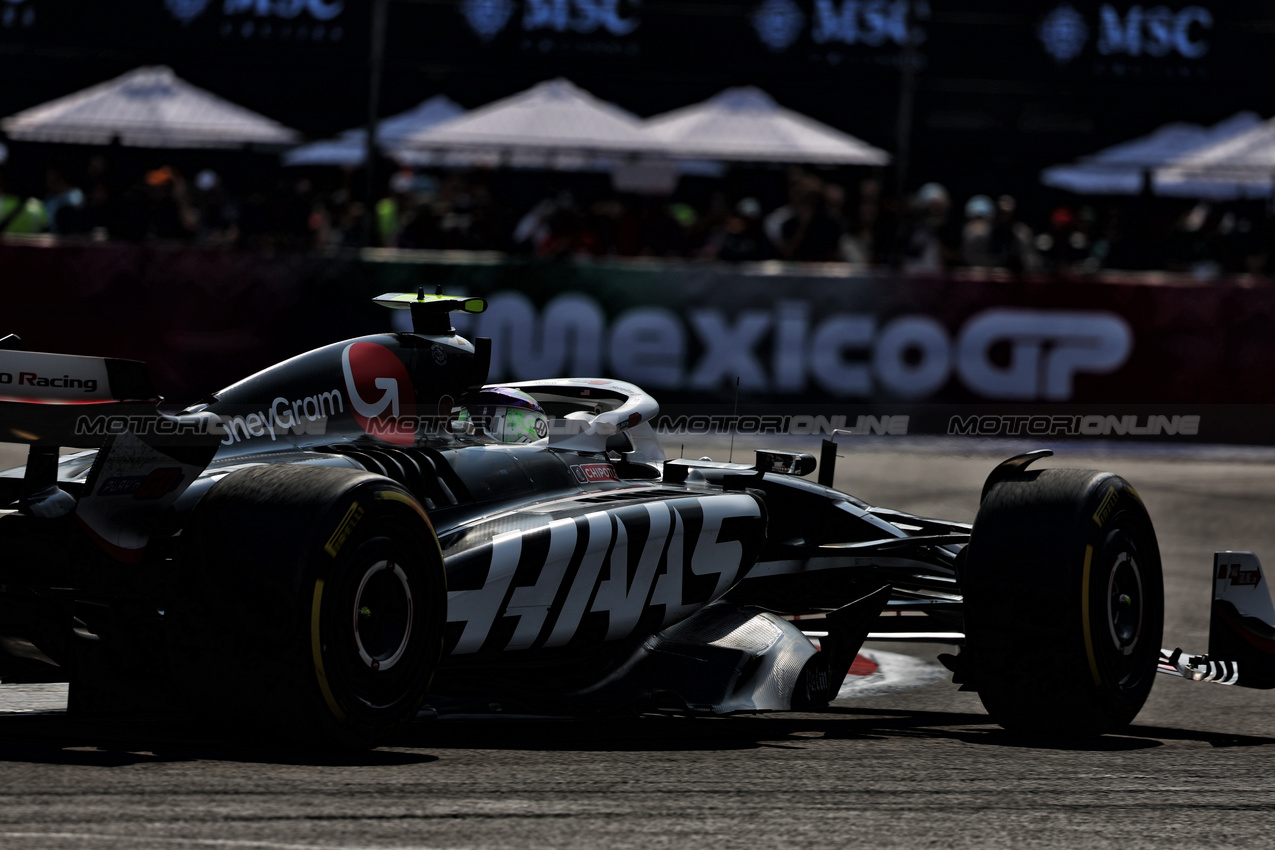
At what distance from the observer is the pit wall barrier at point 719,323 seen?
14.6 metres

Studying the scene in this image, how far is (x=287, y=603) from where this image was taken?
14.3 feet

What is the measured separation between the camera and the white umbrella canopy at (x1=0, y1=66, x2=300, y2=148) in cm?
1736

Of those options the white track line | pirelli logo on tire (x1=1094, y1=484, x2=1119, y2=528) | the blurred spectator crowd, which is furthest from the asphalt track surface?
the blurred spectator crowd

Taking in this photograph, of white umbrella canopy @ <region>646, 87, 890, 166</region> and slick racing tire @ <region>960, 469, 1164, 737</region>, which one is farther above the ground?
white umbrella canopy @ <region>646, 87, 890, 166</region>

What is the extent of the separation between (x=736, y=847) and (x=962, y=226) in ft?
40.3

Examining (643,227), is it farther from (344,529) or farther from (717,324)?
(344,529)

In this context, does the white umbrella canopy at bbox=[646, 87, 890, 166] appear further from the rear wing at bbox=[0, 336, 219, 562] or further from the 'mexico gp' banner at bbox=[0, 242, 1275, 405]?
the rear wing at bbox=[0, 336, 219, 562]

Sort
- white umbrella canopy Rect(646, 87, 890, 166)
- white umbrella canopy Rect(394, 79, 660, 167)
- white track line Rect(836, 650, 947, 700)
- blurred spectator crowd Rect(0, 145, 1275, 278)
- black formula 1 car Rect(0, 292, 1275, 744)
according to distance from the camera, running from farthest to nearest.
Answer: white umbrella canopy Rect(646, 87, 890, 166) → white umbrella canopy Rect(394, 79, 660, 167) → blurred spectator crowd Rect(0, 145, 1275, 278) → white track line Rect(836, 650, 947, 700) → black formula 1 car Rect(0, 292, 1275, 744)

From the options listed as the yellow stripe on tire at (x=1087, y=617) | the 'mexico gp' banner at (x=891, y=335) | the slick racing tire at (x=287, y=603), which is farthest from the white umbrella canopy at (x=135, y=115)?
the slick racing tire at (x=287, y=603)

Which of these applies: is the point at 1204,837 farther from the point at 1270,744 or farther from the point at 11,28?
the point at 11,28

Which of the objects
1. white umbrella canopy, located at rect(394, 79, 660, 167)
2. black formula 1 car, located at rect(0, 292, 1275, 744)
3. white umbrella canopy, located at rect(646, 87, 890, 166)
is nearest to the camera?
black formula 1 car, located at rect(0, 292, 1275, 744)

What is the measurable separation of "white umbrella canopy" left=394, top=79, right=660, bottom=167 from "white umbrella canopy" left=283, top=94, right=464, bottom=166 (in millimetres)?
173

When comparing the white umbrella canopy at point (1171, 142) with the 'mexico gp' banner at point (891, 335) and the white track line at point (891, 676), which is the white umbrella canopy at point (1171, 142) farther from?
the white track line at point (891, 676)

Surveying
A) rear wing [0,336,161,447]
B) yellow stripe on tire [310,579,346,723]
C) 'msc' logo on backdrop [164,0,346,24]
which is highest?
'msc' logo on backdrop [164,0,346,24]
